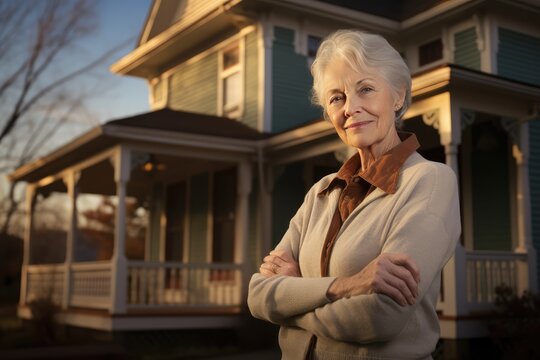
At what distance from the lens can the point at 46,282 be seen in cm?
1359

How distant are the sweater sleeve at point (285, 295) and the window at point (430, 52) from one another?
36.0 feet

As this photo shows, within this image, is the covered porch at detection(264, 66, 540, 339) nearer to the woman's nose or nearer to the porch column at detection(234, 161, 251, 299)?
the porch column at detection(234, 161, 251, 299)

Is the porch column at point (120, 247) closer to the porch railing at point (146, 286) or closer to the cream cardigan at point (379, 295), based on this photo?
the porch railing at point (146, 286)

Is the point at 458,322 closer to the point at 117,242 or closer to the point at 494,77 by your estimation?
the point at 494,77

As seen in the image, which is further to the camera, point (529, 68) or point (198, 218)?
point (198, 218)

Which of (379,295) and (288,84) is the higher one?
(288,84)

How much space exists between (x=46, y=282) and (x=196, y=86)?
16.6ft

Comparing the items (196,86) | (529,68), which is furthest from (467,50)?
(196,86)

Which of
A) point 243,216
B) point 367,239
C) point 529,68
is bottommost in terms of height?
point 367,239

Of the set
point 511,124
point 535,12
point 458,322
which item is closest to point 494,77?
point 511,124

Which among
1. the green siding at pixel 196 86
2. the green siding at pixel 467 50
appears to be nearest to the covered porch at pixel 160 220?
the green siding at pixel 196 86

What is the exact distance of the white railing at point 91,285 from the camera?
34.3 ft

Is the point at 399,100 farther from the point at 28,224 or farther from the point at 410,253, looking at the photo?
the point at 28,224

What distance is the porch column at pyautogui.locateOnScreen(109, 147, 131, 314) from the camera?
9.92 m
